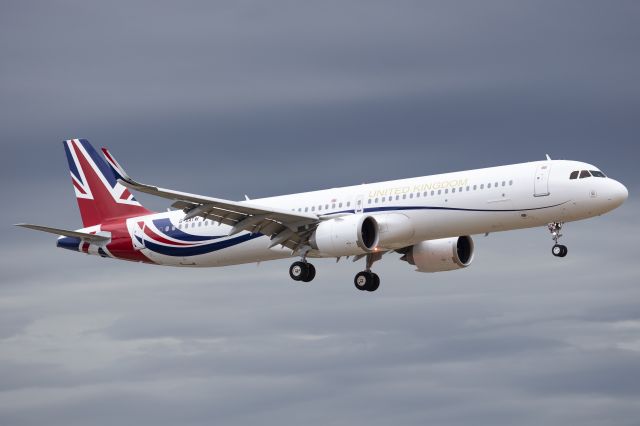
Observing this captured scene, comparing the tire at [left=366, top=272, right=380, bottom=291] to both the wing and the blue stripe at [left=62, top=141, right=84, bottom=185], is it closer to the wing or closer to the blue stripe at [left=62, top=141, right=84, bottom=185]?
the wing

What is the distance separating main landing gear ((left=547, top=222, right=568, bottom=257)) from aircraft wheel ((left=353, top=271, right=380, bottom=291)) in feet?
37.1

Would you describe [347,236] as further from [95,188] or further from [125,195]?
[95,188]

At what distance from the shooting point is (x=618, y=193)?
2410 inches

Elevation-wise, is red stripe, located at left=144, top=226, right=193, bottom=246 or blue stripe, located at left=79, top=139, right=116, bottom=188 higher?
blue stripe, located at left=79, top=139, right=116, bottom=188

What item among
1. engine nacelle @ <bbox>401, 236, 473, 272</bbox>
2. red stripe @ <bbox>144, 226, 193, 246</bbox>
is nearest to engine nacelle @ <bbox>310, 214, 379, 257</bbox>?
engine nacelle @ <bbox>401, 236, 473, 272</bbox>

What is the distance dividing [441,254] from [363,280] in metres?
4.39

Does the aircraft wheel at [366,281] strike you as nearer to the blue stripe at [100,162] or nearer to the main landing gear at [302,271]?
the main landing gear at [302,271]

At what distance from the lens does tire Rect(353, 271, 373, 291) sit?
70125mm

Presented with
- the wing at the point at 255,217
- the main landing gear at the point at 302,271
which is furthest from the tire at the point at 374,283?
the wing at the point at 255,217

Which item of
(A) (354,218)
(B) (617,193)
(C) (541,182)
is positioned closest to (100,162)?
(A) (354,218)

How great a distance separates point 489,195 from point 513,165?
1.98 m

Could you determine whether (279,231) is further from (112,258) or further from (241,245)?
(112,258)

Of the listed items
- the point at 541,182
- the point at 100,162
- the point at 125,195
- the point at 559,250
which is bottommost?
the point at 559,250

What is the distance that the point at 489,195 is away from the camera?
62.6 m
